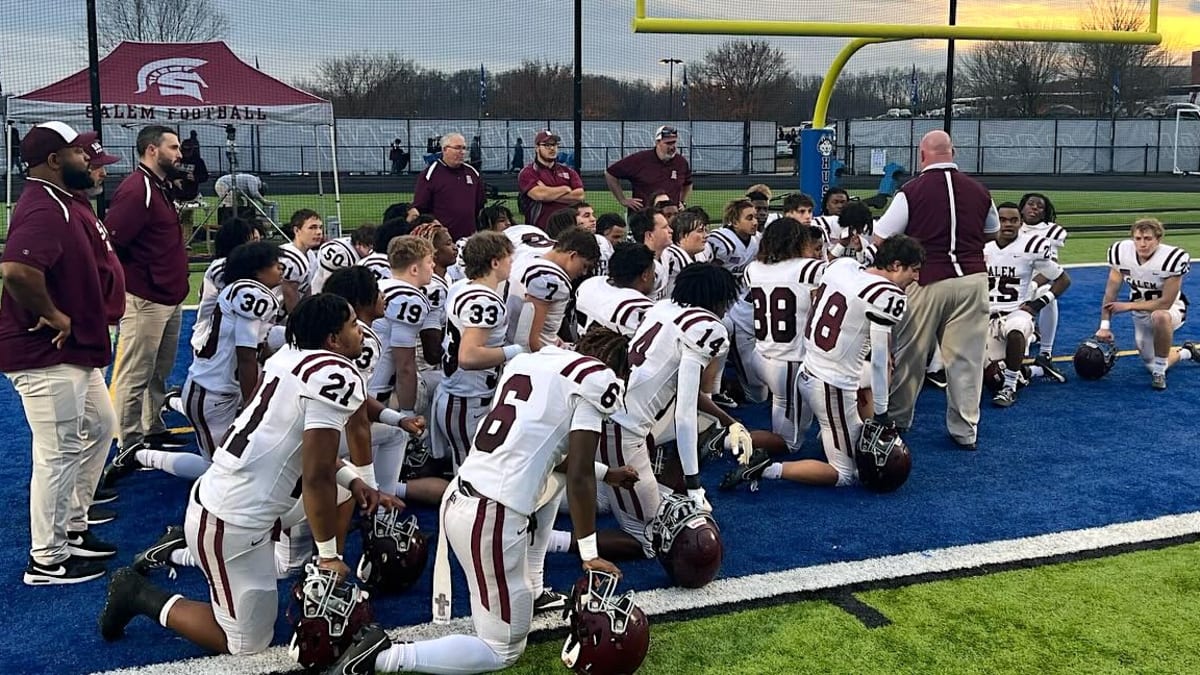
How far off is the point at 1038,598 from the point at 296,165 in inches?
1347

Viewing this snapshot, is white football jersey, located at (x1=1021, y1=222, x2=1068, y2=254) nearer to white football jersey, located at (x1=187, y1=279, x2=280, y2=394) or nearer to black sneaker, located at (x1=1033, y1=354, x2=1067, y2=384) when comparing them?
black sneaker, located at (x1=1033, y1=354, x2=1067, y2=384)

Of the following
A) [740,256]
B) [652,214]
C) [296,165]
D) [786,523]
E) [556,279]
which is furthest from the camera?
[296,165]

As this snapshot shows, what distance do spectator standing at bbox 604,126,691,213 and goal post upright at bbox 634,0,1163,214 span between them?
111 centimetres

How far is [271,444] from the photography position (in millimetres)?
3951

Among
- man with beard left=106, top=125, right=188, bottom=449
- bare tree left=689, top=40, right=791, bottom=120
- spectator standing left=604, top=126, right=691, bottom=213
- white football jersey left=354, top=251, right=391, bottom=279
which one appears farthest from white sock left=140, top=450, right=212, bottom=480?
bare tree left=689, top=40, right=791, bottom=120

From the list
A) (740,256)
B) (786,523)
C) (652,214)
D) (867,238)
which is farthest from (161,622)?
(867,238)

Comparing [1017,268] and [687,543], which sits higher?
[1017,268]

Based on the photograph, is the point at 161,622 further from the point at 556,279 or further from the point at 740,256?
the point at 740,256

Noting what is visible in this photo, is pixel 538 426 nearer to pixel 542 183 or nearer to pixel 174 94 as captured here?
pixel 542 183

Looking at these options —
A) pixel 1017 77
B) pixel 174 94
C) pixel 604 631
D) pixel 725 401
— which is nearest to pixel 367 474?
pixel 604 631

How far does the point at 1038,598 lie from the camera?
463 cm

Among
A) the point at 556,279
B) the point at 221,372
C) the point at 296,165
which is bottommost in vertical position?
the point at 221,372

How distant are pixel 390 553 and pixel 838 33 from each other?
23.9 ft

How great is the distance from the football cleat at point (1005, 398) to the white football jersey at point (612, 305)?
12.1 feet
